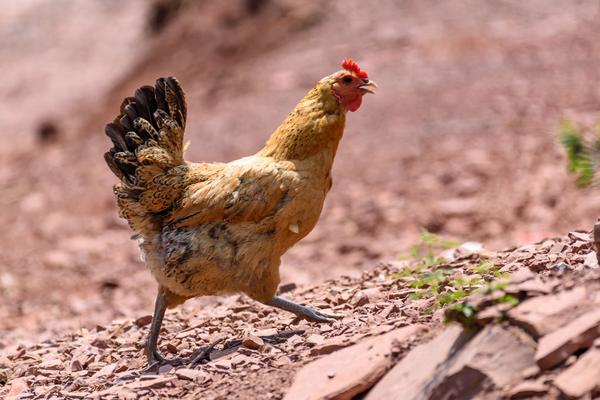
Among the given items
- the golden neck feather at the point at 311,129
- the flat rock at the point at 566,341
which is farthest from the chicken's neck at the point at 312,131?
the flat rock at the point at 566,341

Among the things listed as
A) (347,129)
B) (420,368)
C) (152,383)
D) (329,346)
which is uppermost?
(347,129)

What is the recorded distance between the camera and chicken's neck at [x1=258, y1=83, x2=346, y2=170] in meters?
6.69

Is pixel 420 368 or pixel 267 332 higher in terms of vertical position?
pixel 267 332

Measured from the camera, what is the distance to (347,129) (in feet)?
51.9

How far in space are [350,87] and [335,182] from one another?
290 inches

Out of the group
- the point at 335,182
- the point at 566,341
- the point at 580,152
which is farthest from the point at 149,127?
the point at 335,182

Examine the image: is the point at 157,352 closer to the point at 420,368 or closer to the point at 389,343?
the point at 389,343

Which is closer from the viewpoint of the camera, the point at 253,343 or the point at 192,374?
the point at 192,374

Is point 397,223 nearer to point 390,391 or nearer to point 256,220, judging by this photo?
point 256,220

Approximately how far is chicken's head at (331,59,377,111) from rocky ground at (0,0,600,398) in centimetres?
139

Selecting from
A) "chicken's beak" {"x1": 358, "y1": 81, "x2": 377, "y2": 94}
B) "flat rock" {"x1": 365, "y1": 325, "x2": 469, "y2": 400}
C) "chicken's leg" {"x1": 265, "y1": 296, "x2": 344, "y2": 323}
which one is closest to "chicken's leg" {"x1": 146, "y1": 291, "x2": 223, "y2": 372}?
"chicken's leg" {"x1": 265, "y1": 296, "x2": 344, "y2": 323}

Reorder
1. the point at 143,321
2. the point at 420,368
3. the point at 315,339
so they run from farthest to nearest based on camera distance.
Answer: the point at 143,321 → the point at 315,339 → the point at 420,368

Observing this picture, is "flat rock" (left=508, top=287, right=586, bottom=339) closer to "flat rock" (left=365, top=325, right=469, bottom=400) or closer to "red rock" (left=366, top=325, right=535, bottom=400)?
"red rock" (left=366, top=325, right=535, bottom=400)

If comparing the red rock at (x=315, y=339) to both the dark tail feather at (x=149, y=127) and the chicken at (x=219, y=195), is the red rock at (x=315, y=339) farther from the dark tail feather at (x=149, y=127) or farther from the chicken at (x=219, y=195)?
the dark tail feather at (x=149, y=127)
